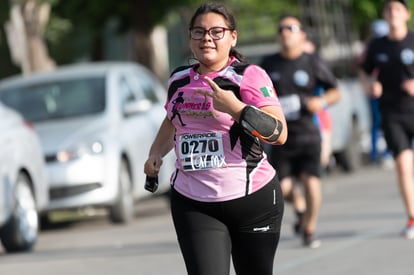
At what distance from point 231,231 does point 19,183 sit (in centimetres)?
696

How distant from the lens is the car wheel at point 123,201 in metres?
15.4

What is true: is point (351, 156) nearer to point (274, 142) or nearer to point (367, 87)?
point (367, 87)

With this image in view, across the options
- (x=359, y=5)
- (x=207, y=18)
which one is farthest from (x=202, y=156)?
(x=359, y=5)

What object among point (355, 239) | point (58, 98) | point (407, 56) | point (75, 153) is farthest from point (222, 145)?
point (58, 98)

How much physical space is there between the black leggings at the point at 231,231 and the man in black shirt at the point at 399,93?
5664 mm

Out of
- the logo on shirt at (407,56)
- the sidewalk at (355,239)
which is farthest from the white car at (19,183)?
the logo on shirt at (407,56)

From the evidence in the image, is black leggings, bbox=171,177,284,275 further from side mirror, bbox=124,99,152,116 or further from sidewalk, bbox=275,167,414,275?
side mirror, bbox=124,99,152,116

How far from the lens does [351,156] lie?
22.7 meters

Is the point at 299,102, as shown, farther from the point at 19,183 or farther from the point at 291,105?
the point at 19,183

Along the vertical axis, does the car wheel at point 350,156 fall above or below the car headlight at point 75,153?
below

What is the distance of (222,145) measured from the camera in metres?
6.56

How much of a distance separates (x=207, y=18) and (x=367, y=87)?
6326mm

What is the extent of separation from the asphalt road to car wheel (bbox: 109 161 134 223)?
16 cm

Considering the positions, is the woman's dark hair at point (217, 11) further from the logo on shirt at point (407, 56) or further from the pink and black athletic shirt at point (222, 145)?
the logo on shirt at point (407, 56)
